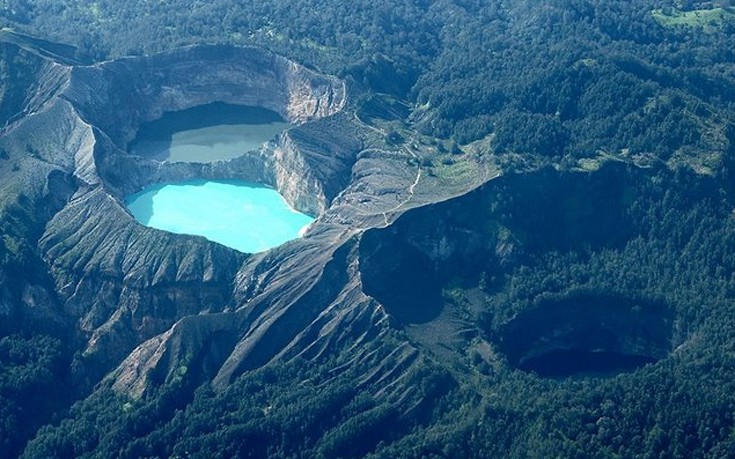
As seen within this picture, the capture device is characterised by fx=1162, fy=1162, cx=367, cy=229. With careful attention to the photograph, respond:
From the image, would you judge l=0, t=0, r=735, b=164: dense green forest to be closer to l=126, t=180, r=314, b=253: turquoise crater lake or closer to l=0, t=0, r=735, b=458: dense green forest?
l=0, t=0, r=735, b=458: dense green forest

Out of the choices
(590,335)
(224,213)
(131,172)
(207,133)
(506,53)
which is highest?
(506,53)

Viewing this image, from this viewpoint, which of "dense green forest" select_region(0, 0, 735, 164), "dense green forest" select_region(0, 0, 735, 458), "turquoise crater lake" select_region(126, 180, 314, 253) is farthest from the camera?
"dense green forest" select_region(0, 0, 735, 164)

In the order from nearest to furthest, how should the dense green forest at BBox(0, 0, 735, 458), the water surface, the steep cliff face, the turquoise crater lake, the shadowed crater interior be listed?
1. the dense green forest at BBox(0, 0, 735, 458)
2. the steep cliff face
3. the shadowed crater interior
4. the turquoise crater lake
5. the water surface

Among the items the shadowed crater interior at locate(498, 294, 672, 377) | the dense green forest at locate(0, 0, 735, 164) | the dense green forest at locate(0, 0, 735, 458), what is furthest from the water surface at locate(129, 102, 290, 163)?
the shadowed crater interior at locate(498, 294, 672, 377)

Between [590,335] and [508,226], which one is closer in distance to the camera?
[590,335]

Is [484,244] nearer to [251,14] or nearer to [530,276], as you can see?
[530,276]

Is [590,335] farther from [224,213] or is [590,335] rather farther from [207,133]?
[207,133]

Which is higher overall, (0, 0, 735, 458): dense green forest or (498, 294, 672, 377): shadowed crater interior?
(0, 0, 735, 458): dense green forest

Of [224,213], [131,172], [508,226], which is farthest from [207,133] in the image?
[508,226]
